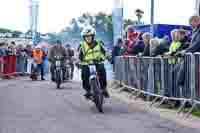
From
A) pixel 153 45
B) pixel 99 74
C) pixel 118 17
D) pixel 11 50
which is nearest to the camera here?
pixel 99 74

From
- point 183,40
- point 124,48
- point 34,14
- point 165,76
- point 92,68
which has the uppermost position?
point 34,14

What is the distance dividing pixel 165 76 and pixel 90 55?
1.82 m

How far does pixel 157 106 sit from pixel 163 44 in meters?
1.95

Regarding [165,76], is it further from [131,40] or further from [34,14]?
[34,14]

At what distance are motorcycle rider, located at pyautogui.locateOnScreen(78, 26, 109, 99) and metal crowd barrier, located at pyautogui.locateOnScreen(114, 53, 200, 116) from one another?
1.42m

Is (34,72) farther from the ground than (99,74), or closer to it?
closer to it

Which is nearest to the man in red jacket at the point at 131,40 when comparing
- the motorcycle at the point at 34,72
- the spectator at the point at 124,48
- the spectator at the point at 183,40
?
the spectator at the point at 124,48

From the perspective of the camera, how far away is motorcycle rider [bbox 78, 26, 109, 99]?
1323cm

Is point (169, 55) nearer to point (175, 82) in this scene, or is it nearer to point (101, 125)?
point (175, 82)

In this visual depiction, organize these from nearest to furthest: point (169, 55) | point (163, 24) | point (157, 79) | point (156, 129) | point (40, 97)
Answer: point (156, 129) → point (169, 55) → point (157, 79) → point (40, 97) → point (163, 24)

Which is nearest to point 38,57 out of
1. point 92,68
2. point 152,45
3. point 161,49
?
point 152,45

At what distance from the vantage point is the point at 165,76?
43.7 ft

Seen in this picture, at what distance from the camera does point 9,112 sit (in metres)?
12.0

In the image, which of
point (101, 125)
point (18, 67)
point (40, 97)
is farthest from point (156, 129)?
point (18, 67)
